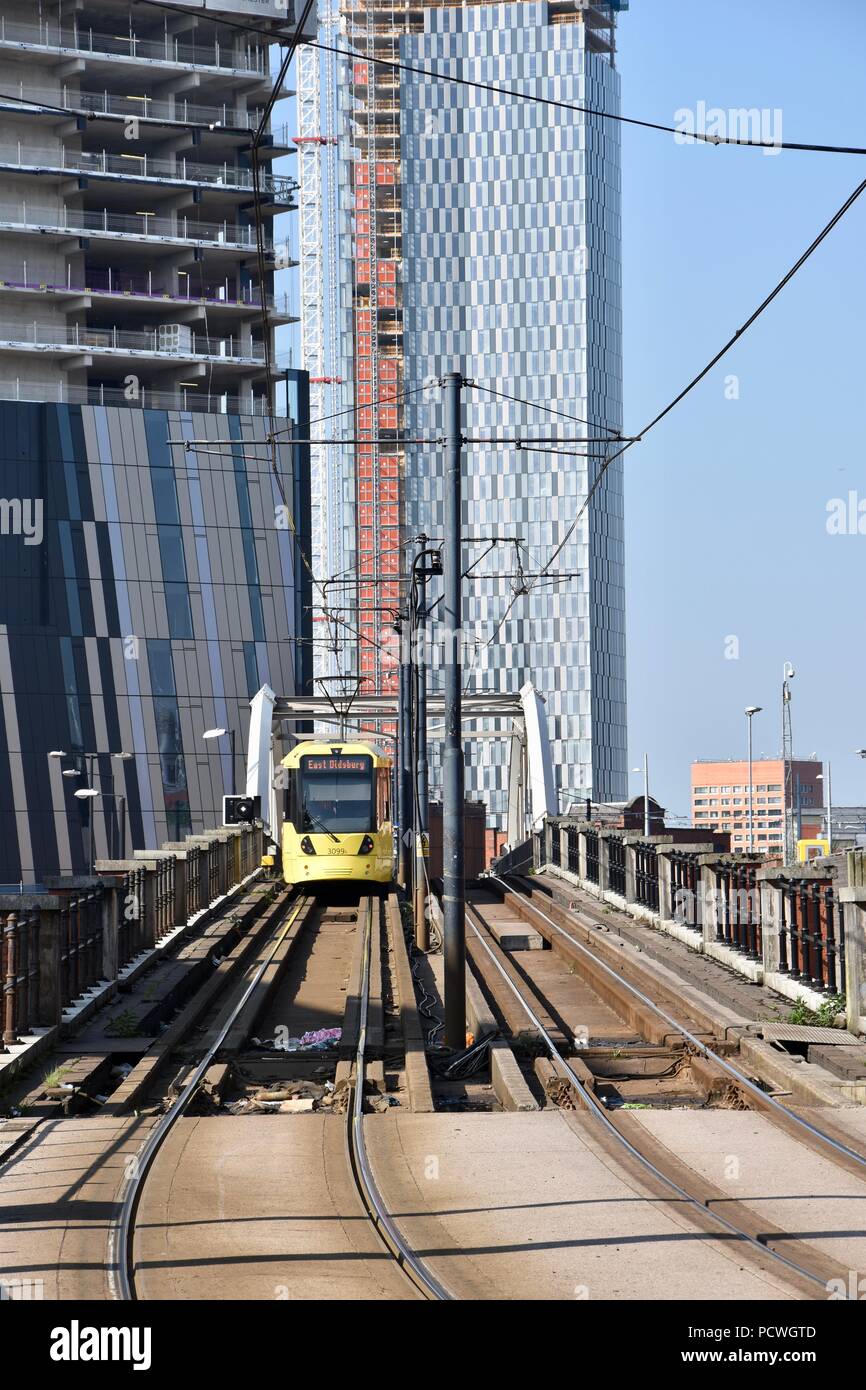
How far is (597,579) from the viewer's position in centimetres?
14962

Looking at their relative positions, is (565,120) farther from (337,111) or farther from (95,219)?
(95,219)

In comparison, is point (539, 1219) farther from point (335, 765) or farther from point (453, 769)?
point (335, 765)

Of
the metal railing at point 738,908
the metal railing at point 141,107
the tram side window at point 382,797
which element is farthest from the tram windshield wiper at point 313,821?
the metal railing at point 141,107

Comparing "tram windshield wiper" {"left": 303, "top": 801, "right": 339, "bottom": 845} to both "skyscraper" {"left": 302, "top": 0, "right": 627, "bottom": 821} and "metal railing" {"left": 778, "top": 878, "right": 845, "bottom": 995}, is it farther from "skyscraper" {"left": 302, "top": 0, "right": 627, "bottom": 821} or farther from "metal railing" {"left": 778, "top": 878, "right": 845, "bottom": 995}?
"skyscraper" {"left": 302, "top": 0, "right": 627, "bottom": 821}

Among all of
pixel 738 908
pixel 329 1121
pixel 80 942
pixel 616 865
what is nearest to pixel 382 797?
pixel 616 865

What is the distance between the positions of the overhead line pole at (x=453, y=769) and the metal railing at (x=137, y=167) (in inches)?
2804

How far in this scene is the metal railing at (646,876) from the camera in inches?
992

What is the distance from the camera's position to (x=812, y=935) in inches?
605

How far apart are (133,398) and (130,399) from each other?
0.84 feet

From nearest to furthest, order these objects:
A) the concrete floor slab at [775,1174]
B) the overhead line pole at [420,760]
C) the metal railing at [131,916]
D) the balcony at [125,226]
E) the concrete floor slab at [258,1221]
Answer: the concrete floor slab at [258,1221] → the concrete floor slab at [775,1174] → the metal railing at [131,916] → the overhead line pole at [420,760] → the balcony at [125,226]

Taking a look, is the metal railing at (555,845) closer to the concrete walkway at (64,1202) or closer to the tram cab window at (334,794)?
the tram cab window at (334,794)

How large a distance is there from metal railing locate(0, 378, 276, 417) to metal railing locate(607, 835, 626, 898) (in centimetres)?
5746
